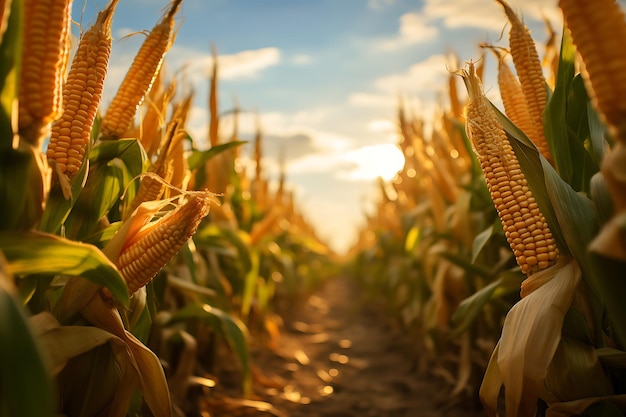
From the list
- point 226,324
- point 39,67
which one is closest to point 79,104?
point 39,67

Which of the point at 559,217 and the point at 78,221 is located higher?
the point at 78,221

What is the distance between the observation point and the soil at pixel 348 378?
332 centimetres

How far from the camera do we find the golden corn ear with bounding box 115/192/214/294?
1.39 metres

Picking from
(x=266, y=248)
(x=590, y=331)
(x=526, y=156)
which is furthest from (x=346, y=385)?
(x=526, y=156)

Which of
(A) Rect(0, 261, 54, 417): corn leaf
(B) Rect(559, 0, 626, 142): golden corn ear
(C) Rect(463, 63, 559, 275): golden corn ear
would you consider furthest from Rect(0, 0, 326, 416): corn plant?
(B) Rect(559, 0, 626, 142): golden corn ear

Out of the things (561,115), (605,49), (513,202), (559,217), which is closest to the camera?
(605,49)

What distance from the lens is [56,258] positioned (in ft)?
3.90

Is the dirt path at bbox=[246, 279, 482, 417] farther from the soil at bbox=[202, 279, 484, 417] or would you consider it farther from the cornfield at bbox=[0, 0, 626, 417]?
the cornfield at bbox=[0, 0, 626, 417]

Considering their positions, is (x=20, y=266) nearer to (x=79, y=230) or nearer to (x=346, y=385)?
(x=79, y=230)

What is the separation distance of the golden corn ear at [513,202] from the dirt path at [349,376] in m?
1.91

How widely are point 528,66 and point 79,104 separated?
1.54 m

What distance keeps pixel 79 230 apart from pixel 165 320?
93 cm

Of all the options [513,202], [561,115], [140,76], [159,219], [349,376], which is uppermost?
[140,76]

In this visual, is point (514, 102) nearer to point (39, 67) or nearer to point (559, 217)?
point (559, 217)
